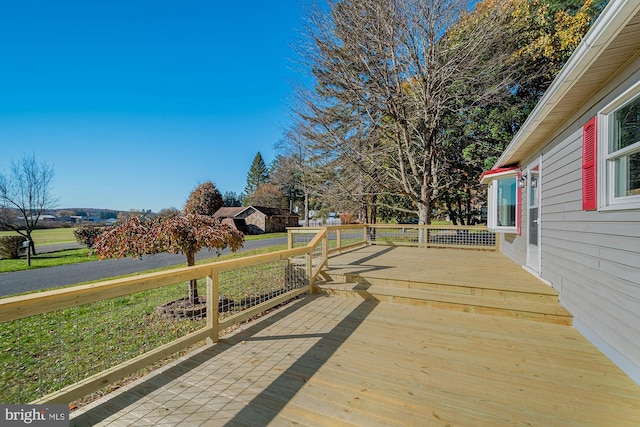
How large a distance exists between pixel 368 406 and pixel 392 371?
1.70 feet

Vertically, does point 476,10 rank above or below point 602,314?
above

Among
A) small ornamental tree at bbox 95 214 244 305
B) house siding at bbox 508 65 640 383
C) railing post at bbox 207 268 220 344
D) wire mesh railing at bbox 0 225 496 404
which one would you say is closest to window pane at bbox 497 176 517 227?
house siding at bbox 508 65 640 383

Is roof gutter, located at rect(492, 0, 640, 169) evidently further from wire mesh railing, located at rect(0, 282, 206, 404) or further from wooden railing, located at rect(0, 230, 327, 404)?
wire mesh railing, located at rect(0, 282, 206, 404)

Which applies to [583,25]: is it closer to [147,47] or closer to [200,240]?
[200,240]

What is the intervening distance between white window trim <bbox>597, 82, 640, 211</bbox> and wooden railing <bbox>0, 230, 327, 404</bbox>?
3499 mm

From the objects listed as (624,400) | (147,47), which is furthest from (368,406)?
(147,47)

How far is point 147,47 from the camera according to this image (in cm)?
1140

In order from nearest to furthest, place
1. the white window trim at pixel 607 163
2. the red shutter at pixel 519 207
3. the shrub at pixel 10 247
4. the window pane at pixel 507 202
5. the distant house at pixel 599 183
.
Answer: the distant house at pixel 599 183
the white window trim at pixel 607 163
the red shutter at pixel 519 207
the window pane at pixel 507 202
the shrub at pixel 10 247

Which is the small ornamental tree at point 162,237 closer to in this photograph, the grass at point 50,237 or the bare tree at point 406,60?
the bare tree at point 406,60

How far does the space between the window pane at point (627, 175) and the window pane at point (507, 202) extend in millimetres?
3971

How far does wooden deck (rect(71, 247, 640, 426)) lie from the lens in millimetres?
1777

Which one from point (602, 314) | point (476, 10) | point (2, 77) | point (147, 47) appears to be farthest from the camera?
point (2, 77)

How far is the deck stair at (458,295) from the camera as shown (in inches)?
139

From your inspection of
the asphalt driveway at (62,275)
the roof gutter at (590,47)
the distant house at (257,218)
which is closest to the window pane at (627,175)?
the roof gutter at (590,47)
